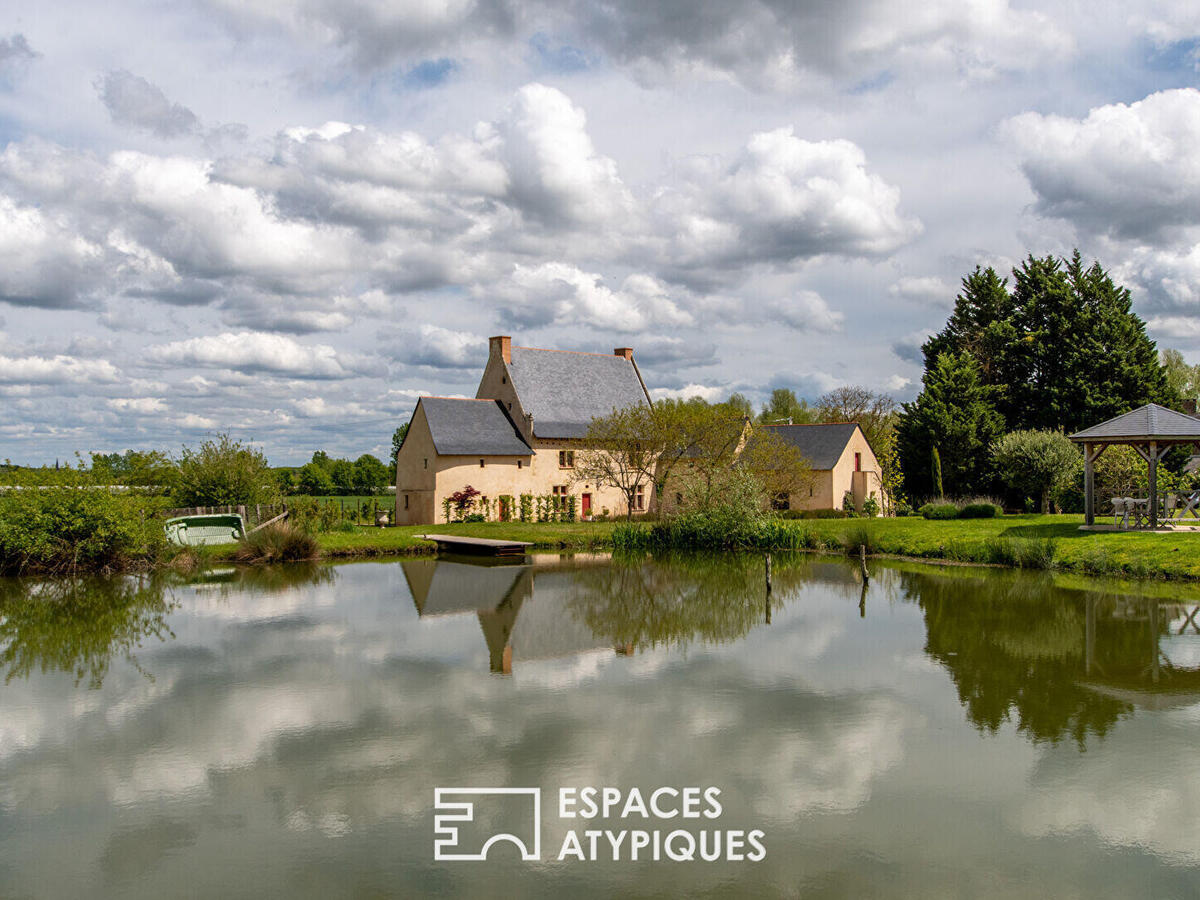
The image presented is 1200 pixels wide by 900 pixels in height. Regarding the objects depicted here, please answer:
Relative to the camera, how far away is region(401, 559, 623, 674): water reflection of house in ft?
45.0

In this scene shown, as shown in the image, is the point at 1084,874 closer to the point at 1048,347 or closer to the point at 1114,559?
the point at 1114,559

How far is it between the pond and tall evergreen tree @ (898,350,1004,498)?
71.4 feet

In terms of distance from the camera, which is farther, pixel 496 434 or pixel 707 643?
pixel 496 434

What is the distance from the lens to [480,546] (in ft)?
88.9

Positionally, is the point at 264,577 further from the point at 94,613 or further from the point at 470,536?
the point at 470,536

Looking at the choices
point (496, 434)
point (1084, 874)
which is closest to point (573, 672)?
point (1084, 874)

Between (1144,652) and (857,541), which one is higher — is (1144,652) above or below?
below

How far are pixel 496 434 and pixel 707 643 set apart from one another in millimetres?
23414

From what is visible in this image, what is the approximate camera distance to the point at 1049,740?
29.3 feet

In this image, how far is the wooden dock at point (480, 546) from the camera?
26806 millimetres
